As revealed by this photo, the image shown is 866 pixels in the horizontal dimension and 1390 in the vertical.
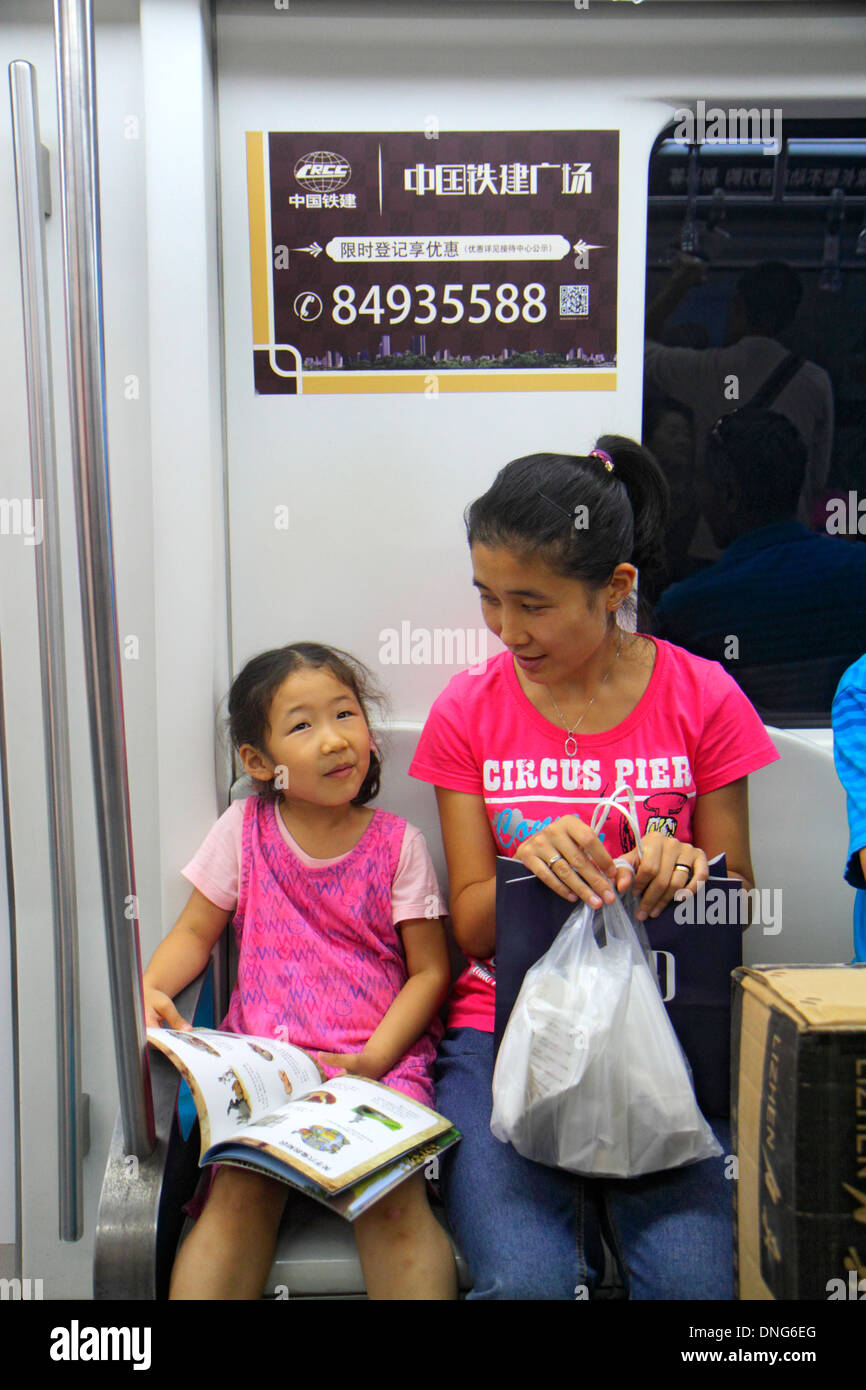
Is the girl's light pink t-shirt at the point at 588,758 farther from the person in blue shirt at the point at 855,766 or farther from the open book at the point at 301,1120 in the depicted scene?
the open book at the point at 301,1120

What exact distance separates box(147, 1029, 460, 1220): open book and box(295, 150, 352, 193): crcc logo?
5.36 feet

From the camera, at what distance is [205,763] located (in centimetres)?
208

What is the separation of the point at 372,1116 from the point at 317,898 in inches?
19.0

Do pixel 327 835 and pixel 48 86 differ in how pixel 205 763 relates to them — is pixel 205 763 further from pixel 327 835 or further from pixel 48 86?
pixel 48 86

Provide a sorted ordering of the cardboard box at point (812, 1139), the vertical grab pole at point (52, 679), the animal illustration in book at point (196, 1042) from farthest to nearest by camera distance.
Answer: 1. the vertical grab pole at point (52, 679)
2. the animal illustration in book at point (196, 1042)
3. the cardboard box at point (812, 1139)

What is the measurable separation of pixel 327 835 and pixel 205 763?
1.09ft

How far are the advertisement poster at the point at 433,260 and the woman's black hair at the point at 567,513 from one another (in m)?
0.39

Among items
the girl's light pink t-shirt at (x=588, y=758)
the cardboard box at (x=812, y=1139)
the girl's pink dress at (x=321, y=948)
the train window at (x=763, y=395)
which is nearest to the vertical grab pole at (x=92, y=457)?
the girl's pink dress at (x=321, y=948)

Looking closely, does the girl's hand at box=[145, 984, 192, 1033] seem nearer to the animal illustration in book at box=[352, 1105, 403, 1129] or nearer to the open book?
the open book

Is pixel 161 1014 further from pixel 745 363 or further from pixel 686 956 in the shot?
pixel 745 363

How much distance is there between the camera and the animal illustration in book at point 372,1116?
1.46 m

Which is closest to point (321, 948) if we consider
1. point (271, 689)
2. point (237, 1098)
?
point (237, 1098)

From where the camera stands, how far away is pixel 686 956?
5.01 feet
